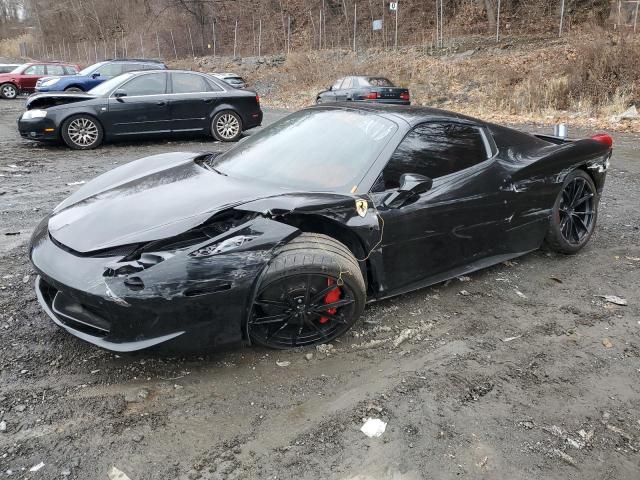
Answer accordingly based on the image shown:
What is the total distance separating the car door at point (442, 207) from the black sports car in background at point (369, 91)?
12384mm

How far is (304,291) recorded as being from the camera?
2.82 m

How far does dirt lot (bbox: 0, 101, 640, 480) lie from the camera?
7.19 ft

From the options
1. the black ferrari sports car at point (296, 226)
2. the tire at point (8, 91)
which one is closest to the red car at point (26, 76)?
the tire at point (8, 91)

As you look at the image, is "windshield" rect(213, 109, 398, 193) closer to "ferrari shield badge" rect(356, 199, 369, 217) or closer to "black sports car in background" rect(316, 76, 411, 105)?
"ferrari shield badge" rect(356, 199, 369, 217)

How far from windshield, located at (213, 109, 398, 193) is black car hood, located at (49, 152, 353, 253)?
0.17 meters

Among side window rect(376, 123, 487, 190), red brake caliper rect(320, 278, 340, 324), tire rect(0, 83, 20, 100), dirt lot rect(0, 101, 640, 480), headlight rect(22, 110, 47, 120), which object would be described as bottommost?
dirt lot rect(0, 101, 640, 480)

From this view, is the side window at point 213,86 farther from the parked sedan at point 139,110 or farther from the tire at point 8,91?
the tire at point 8,91

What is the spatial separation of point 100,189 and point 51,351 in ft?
4.00

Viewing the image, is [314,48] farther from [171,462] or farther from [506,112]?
[171,462]

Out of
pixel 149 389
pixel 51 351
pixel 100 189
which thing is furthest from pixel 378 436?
pixel 100 189

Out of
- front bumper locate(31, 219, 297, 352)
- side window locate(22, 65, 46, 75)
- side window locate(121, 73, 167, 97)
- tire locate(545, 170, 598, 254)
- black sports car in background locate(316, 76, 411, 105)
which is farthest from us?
side window locate(22, 65, 46, 75)

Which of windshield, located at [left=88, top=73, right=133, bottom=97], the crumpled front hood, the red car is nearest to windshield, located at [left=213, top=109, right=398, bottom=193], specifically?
the crumpled front hood

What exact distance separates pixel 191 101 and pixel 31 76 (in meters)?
14.6

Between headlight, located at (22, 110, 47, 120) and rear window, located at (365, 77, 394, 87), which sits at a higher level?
rear window, located at (365, 77, 394, 87)
